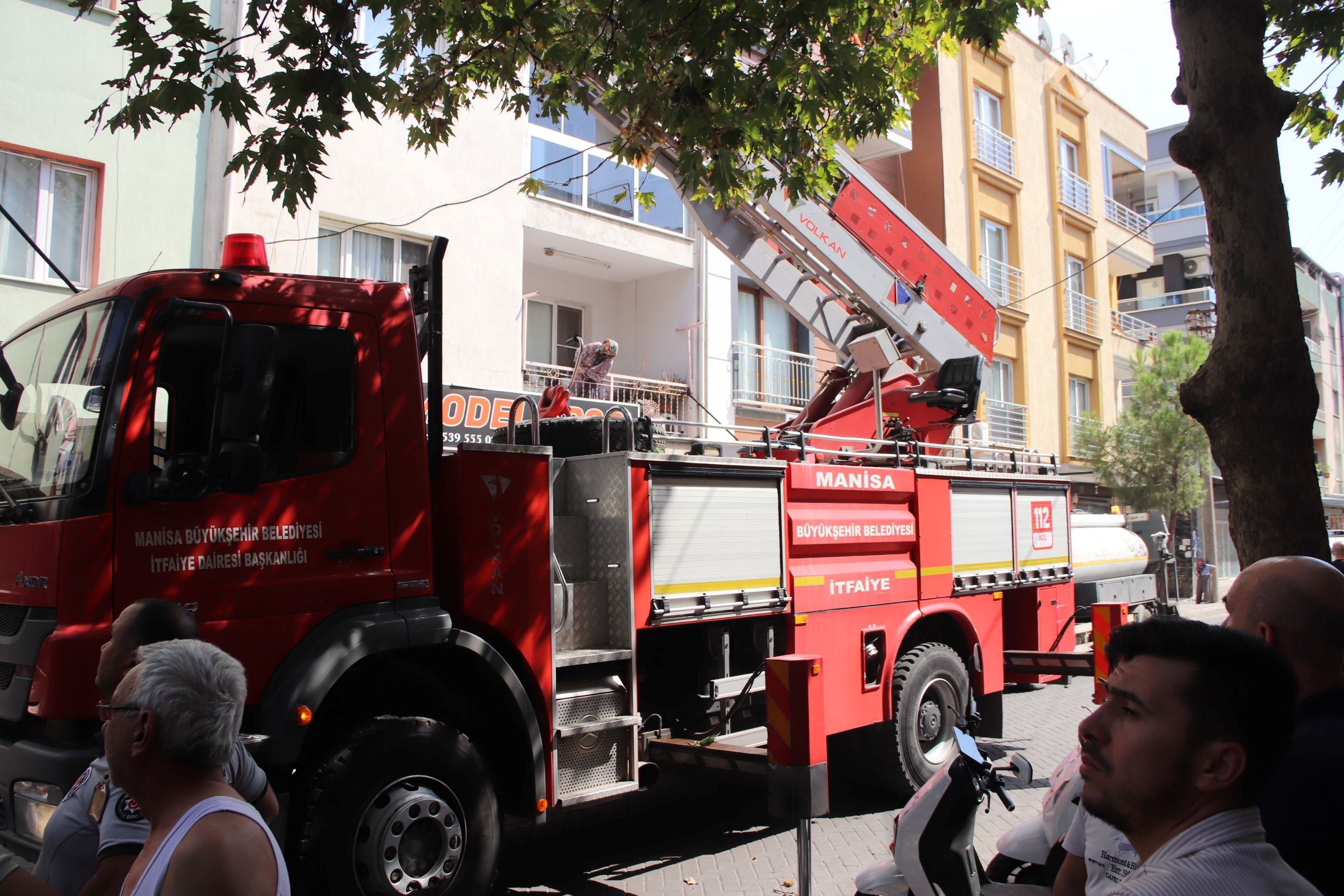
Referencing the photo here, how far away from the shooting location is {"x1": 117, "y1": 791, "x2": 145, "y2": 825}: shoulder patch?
2553mm

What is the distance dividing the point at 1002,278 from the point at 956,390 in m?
16.1

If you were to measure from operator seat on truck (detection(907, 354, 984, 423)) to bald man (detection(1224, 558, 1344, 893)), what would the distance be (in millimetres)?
5825

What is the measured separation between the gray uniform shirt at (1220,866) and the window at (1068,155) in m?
27.3

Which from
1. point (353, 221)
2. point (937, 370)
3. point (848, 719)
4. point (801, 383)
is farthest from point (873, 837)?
point (801, 383)

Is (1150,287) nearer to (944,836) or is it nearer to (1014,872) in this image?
(1014,872)

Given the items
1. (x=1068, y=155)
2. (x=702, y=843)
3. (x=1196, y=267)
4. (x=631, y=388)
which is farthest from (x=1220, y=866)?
(x=1196, y=267)

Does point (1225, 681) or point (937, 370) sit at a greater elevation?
point (937, 370)

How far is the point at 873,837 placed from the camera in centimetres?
633

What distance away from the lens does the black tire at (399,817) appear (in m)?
3.94

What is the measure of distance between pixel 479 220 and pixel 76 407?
32.2 feet

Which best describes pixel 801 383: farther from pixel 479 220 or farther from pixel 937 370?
pixel 937 370

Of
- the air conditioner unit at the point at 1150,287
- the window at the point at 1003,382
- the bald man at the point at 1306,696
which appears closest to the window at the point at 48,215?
the bald man at the point at 1306,696

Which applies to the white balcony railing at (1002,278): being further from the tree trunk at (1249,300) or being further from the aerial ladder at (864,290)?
the tree trunk at (1249,300)

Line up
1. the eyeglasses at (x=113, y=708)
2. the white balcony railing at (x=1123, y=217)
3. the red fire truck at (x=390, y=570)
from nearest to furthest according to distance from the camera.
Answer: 1. the eyeglasses at (x=113, y=708)
2. the red fire truck at (x=390, y=570)
3. the white balcony railing at (x=1123, y=217)
